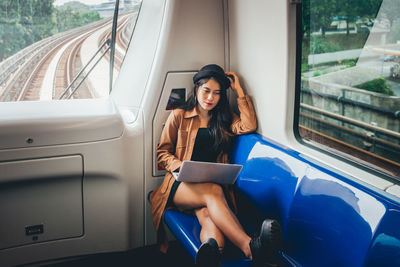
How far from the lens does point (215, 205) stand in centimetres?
239

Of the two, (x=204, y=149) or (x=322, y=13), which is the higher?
(x=322, y=13)

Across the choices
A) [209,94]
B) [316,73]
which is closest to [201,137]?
Result: [209,94]

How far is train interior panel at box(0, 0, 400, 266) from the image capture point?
1.81 meters

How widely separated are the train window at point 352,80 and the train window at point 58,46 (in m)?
1.63

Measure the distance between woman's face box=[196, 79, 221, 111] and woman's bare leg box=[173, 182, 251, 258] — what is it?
1.93ft

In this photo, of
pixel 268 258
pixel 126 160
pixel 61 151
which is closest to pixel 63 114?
pixel 61 151

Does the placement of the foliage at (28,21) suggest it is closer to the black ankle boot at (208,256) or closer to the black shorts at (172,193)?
the black shorts at (172,193)

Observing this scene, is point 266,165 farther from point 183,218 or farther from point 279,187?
point 183,218

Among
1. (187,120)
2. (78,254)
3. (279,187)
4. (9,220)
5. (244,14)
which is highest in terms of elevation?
(244,14)

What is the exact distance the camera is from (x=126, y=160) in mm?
2900

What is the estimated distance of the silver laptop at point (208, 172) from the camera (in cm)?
236

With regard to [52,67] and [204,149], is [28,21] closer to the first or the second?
[52,67]

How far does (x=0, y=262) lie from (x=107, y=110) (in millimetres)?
1337

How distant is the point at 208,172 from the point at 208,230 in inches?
14.5
